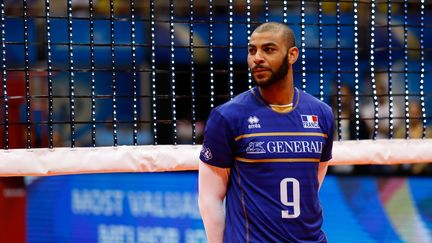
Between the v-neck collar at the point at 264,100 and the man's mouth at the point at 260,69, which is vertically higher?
the man's mouth at the point at 260,69

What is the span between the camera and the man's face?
6.49 ft

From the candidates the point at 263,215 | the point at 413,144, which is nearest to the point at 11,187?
the point at 413,144

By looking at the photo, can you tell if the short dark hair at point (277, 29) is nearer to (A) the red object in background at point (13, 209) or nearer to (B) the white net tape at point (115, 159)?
(B) the white net tape at point (115, 159)

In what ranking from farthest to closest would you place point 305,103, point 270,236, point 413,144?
point 413,144 < point 305,103 < point 270,236

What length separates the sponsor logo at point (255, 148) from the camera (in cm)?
199

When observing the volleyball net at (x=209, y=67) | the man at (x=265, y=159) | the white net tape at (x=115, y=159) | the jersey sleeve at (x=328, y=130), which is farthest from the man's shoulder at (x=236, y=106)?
the volleyball net at (x=209, y=67)

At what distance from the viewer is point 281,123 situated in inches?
80.0

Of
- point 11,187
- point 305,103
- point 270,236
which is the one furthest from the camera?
point 11,187

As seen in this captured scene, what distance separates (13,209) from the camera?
4336 mm


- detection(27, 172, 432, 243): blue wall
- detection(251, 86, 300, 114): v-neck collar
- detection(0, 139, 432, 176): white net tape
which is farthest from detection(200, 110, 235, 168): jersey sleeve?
detection(27, 172, 432, 243): blue wall

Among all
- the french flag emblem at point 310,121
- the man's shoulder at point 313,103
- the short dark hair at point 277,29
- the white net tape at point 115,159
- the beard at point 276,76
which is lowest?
the white net tape at point 115,159

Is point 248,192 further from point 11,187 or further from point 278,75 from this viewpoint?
point 11,187

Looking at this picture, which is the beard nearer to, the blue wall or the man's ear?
the man's ear

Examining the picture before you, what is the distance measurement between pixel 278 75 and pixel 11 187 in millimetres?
2887
